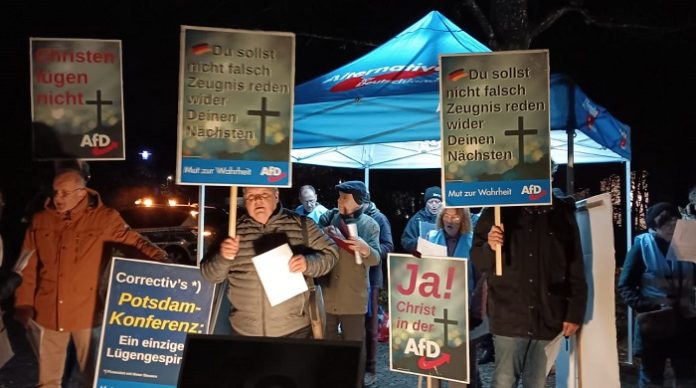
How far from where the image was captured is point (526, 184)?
4379 mm

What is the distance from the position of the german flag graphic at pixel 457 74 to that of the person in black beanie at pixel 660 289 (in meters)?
2.23

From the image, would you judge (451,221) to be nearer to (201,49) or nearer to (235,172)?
(235,172)

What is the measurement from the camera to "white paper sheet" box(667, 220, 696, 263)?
520 centimetres

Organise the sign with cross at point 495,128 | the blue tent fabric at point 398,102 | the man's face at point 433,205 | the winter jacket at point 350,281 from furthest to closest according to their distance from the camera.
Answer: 1. the man's face at point 433,205
2. the blue tent fabric at point 398,102
3. the winter jacket at point 350,281
4. the sign with cross at point 495,128

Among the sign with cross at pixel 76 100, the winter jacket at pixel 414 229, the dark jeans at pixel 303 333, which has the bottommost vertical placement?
the dark jeans at pixel 303 333

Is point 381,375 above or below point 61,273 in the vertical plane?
below

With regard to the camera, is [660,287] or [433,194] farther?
[433,194]

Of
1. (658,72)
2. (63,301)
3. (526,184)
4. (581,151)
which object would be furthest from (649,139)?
(63,301)

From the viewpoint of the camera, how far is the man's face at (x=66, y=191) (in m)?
4.53

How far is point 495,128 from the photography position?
4469mm

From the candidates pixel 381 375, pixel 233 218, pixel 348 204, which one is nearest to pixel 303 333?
pixel 233 218

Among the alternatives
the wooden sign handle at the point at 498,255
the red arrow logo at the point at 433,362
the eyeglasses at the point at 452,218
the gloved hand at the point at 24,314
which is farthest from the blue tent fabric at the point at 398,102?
the gloved hand at the point at 24,314

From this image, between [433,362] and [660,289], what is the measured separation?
194cm

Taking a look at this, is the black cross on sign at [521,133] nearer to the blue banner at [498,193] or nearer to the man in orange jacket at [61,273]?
the blue banner at [498,193]
